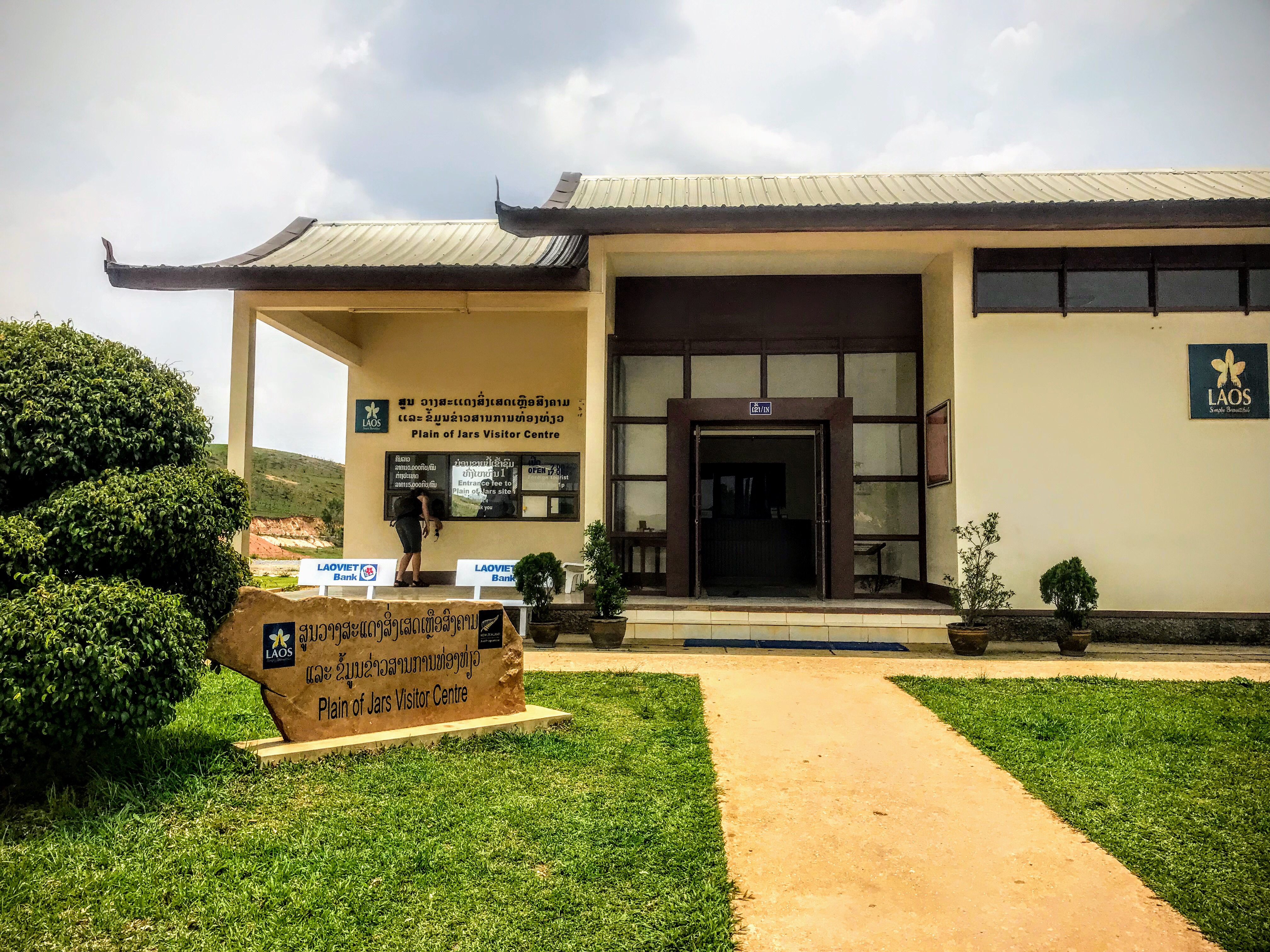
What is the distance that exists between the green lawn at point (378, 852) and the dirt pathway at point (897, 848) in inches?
10.2

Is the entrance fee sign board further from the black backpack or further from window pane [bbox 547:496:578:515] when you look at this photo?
window pane [bbox 547:496:578:515]

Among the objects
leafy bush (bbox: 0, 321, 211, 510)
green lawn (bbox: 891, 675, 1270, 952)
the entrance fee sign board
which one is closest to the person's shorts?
the entrance fee sign board

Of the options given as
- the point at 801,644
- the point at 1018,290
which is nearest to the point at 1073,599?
the point at 801,644

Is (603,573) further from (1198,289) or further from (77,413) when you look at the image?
(1198,289)

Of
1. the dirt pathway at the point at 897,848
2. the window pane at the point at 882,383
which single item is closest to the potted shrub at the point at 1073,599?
the window pane at the point at 882,383

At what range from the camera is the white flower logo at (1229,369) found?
29.3ft

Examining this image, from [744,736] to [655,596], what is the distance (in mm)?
5236

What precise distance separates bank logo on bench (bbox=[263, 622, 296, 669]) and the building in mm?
5206

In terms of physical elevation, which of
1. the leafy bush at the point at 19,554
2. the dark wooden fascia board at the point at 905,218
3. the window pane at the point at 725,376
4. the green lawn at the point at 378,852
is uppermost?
the dark wooden fascia board at the point at 905,218

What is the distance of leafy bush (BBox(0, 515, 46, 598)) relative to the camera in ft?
11.4

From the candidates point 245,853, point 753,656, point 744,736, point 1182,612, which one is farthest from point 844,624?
point 245,853

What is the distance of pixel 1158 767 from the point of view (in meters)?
4.30

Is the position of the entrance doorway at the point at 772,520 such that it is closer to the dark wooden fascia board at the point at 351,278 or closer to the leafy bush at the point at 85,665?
the dark wooden fascia board at the point at 351,278

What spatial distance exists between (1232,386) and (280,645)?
31.5 ft
